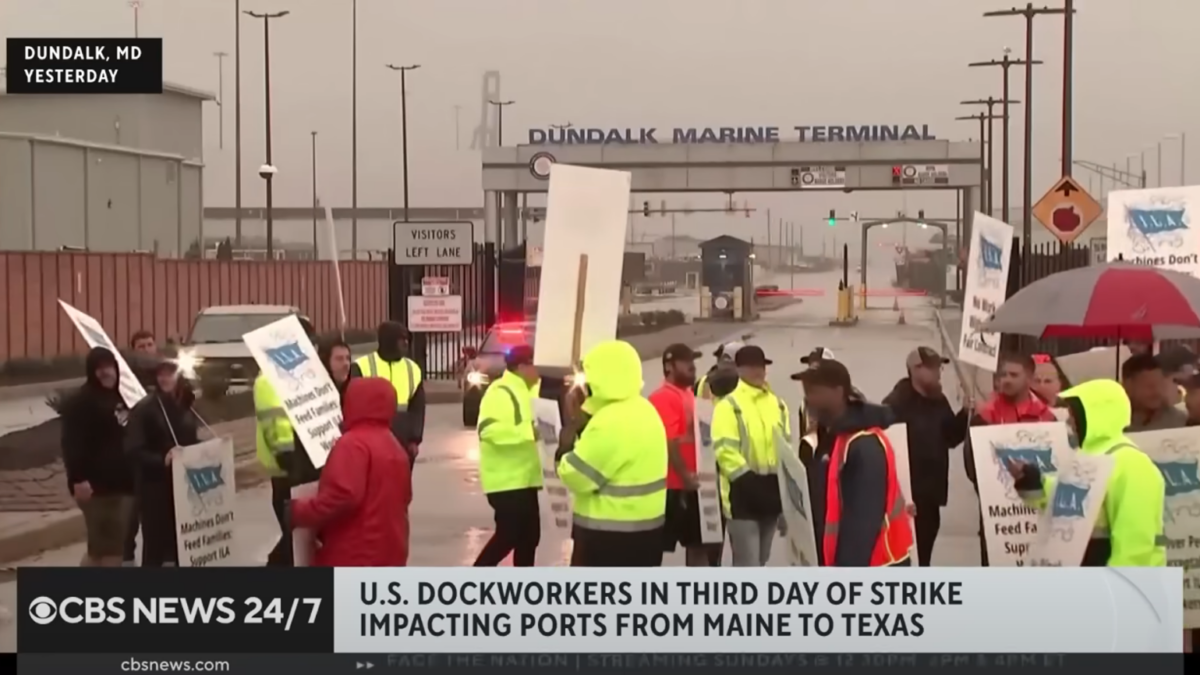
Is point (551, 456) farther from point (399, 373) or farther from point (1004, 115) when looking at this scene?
point (1004, 115)

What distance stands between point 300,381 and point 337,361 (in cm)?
63

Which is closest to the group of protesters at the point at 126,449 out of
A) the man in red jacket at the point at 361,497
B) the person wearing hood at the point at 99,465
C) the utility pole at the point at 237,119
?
the person wearing hood at the point at 99,465

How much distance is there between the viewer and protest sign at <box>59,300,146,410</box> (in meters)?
5.58

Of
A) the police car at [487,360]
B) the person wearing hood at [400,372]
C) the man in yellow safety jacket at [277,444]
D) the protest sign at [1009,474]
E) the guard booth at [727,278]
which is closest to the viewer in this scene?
the protest sign at [1009,474]

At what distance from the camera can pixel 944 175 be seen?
5531 mm

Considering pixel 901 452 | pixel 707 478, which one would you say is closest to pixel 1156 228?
pixel 901 452

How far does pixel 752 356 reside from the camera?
5.77 m

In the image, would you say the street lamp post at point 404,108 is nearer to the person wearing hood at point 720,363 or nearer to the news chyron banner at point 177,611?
the person wearing hood at point 720,363

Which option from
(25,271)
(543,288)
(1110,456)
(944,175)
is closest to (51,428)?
(25,271)

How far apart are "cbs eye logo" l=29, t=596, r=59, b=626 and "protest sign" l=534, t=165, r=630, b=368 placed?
1.79m

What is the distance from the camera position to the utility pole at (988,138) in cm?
554

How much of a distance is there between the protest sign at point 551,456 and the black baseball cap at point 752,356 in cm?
75

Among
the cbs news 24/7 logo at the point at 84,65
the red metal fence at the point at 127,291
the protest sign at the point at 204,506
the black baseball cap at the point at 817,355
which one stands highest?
the cbs news 24/7 logo at the point at 84,65

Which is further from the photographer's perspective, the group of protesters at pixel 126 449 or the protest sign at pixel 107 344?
the group of protesters at pixel 126 449
